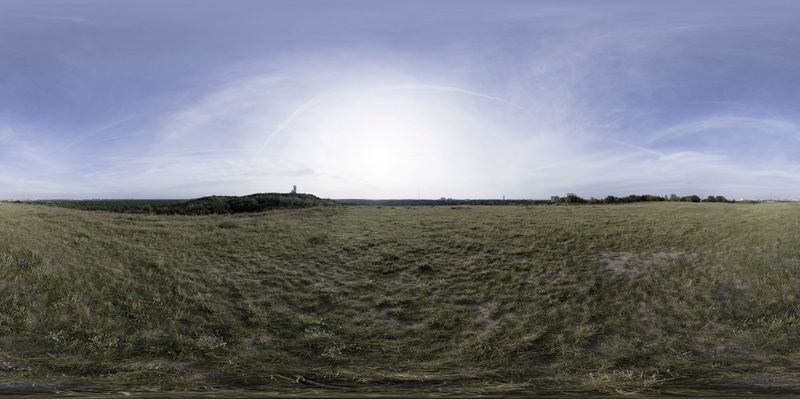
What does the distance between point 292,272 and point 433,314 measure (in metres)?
5.30

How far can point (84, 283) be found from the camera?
35.0ft

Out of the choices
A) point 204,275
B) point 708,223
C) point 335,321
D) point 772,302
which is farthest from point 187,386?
point 708,223

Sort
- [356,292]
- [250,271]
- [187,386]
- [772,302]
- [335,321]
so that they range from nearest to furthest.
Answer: [187,386]
[335,321]
[772,302]
[356,292]
[250,271]

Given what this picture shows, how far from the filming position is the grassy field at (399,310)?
7.11m

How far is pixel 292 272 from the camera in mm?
13695

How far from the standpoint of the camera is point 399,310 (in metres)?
10.9

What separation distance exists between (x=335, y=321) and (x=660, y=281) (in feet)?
31.5

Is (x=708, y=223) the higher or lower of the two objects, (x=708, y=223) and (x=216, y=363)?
the higher

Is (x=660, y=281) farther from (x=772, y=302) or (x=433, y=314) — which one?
(x=433, y=314)

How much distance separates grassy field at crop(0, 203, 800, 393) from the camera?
7109 millimetres

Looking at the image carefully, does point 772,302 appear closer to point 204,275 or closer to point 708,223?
point 708,223

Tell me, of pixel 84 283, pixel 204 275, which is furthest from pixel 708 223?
pixel 84 283

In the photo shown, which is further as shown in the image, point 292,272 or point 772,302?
point 292,272

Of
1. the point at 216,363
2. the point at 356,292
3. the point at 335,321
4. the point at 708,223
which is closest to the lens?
the point at 216,363
